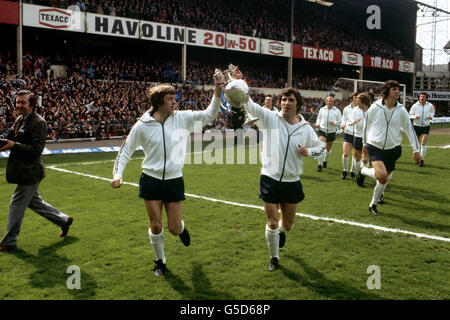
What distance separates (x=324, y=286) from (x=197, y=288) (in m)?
1.34

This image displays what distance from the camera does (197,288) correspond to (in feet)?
14.6

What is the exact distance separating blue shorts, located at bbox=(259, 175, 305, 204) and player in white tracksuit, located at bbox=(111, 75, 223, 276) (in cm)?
97

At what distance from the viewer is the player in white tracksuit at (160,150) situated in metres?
4.62

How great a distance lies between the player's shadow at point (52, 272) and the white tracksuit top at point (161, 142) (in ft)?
3.97

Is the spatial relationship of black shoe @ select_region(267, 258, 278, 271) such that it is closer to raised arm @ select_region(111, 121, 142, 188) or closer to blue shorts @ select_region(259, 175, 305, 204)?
blue shorts @ select_region(259, 175, 305, 204)

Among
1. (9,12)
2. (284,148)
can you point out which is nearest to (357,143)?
(284,148)

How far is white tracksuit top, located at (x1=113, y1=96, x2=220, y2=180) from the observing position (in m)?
4.62

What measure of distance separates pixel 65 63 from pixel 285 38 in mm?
19699

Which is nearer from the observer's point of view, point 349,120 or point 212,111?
point 212,111

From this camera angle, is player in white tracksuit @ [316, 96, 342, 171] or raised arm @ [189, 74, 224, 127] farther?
player in white tracksuit @ [316, 96, 342, 171]

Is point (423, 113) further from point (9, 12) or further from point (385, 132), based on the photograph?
point (9, 12)

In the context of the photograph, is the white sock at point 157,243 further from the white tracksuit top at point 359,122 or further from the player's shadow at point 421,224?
the white tracksuit top at point 359,122

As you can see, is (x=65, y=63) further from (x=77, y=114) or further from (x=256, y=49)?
(x=256, y=49)

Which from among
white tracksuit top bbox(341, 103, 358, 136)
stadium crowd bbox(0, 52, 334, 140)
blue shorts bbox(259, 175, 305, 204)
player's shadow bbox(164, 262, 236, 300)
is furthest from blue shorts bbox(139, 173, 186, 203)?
stadium crowd bbox(0, 52, 334, 140)
